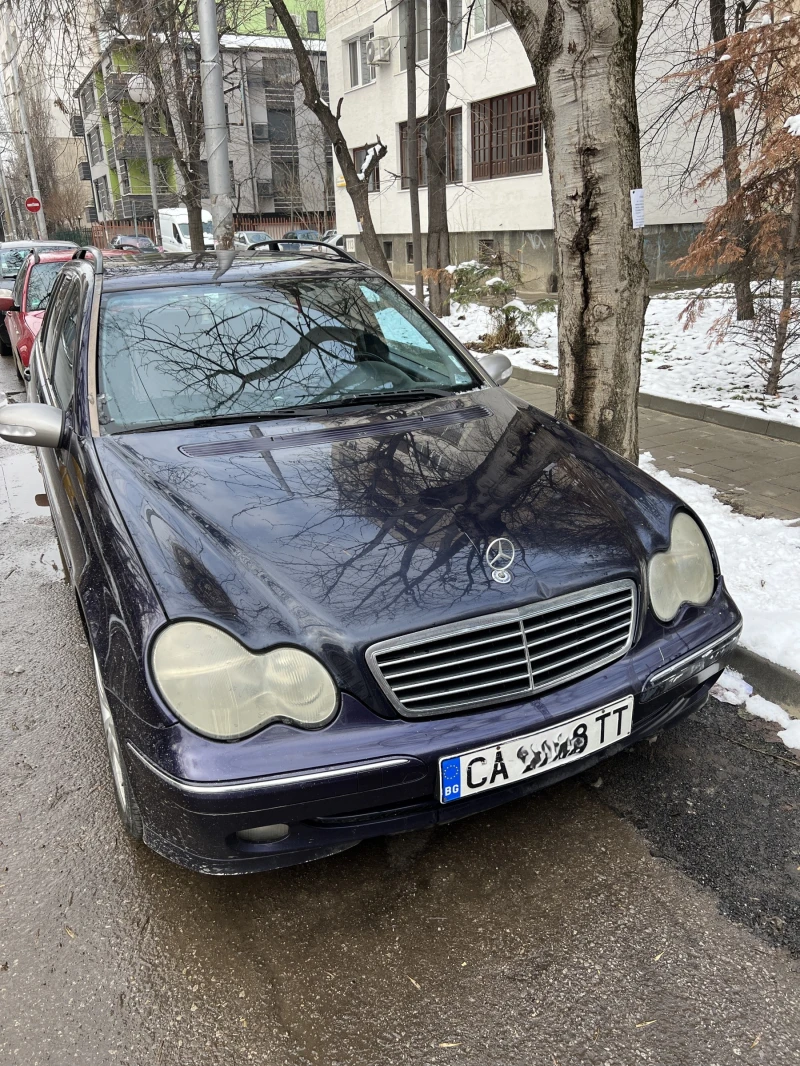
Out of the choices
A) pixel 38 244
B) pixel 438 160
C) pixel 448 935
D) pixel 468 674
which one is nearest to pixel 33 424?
pixel 468 674

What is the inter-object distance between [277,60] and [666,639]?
36.5 metres

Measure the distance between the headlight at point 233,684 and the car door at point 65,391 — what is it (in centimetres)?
95

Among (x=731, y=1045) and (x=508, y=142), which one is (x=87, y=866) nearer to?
(x=731, y=1045)

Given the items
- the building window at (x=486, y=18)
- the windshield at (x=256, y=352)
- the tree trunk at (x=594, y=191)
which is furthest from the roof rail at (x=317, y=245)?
the building window at (x=486, y=18)

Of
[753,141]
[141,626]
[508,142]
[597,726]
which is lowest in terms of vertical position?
[597,726]

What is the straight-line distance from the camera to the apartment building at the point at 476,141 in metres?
15.9

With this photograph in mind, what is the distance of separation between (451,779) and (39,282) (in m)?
9.41

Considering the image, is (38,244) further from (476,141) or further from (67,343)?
(67,343)

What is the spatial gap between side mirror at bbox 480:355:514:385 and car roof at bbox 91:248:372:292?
745mm

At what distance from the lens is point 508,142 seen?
1883cm

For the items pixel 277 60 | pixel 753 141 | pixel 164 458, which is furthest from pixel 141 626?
pixel 277 60

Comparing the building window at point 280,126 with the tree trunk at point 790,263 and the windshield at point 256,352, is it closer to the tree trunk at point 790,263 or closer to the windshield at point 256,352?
the tree trunk at point 790,263

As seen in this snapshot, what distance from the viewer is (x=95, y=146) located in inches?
1944

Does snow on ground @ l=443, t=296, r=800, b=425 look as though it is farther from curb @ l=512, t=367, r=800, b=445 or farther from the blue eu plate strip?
the blue eu plate strip
